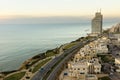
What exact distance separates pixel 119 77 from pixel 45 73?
16149mm

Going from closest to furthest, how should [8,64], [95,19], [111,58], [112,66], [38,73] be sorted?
[38,73], [112,66], [111,58], [8,64], [95,19]

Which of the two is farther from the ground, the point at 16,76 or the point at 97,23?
the point at 97,23

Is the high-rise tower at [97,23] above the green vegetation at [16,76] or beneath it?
above

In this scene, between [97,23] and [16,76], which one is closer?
[16,76]

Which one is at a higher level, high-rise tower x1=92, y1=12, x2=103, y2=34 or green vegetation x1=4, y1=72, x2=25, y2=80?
high-rise tower x1=92, y1=12, x2=103, y2=34

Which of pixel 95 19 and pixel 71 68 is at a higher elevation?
pixel 95 19

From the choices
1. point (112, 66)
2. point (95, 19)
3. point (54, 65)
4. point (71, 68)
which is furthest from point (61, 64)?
point (95, 19)

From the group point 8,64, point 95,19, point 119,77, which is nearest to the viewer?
point 119,77

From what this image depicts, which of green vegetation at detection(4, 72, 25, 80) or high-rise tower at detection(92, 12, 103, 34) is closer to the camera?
green vegetation at detection(4, 72, 25, 80)

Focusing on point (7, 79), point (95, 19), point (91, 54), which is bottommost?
point (7, 79)

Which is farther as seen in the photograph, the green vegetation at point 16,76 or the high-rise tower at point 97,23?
the high-rise tower at point 97,23

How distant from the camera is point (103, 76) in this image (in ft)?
156

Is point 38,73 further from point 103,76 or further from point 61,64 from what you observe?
point 103,76

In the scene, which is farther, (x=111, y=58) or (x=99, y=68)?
(x=111, y=58)
